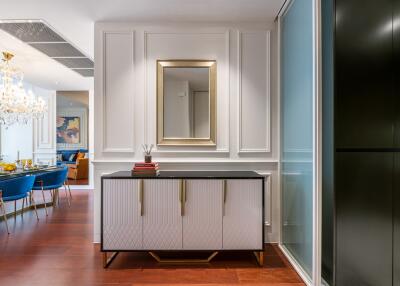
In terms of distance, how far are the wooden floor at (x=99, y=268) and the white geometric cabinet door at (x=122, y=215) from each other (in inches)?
10.1

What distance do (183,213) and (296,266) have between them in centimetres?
117

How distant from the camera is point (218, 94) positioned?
3.26 meters

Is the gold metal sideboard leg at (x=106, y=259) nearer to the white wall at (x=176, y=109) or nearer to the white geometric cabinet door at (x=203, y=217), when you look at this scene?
the white geometric cabinet door at (x=203, y=217)

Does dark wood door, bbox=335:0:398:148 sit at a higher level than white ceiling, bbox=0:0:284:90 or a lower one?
lower

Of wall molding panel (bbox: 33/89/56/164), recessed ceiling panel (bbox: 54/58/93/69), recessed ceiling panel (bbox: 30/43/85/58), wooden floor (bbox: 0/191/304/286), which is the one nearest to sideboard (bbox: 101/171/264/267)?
wooden floor (bbox: 0/191/304/286)

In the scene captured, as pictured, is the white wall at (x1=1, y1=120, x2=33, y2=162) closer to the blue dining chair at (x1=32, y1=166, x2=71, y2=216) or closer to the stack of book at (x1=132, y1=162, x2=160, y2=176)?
the blue dining chair at (x1=32, y1=166, x2=71, y2=216)

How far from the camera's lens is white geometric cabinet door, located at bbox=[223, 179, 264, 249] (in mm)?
2688

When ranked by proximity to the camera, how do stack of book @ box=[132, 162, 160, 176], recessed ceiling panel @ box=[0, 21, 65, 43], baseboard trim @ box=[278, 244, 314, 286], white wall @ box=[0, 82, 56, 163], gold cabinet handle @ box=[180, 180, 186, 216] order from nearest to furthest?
baseboard trim @ box=[278, 244, 314, 286], gold cabinet handle @ box=[180, 180, 186, 216], stack of book @ box=[132, 162, 160, 176], recessed ceiling panel @ box=[0, 21, 65, 43], white wall @ box=[0, 82, 56, 163]

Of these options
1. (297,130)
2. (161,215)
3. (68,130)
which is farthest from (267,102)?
(68,130)

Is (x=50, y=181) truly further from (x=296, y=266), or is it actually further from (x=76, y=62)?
(x=296, y=266)

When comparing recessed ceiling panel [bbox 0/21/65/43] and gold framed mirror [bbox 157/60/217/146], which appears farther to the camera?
recessed ceiling panel [bbox 0/21/65/43]

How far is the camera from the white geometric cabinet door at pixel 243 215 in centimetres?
269

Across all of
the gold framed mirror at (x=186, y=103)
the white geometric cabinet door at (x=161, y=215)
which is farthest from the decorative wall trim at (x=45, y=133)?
the white geometric cabinet door at (x=161, y=215)

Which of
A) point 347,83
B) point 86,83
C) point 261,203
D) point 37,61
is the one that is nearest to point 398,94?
point 347,83
